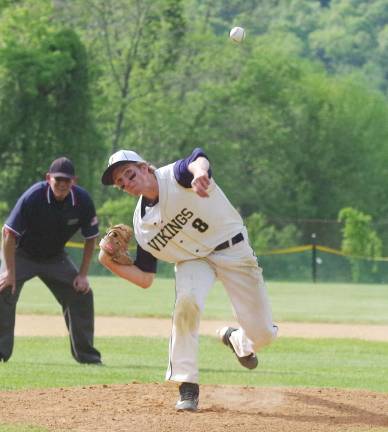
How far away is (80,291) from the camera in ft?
34.0

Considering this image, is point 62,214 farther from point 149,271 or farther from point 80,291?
point 149,271

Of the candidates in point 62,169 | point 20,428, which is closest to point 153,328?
point 62,169

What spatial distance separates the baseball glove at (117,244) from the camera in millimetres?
7473

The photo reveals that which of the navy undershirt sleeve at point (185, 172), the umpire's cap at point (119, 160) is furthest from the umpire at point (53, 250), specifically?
the navy undershirt sleeve at point (185, 172)

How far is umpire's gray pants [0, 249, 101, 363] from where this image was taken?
10250 millimetres

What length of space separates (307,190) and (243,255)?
53462mm

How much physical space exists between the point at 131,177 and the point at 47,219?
10.2 feet

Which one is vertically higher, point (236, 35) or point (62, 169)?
point (236, 35)

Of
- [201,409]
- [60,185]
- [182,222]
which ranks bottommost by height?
[201,409]

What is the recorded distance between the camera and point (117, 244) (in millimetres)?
7492

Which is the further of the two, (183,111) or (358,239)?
(183,111)

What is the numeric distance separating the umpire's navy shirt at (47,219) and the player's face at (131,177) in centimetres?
305

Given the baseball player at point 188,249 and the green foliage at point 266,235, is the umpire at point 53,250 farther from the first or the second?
the green foliage at point 266,235

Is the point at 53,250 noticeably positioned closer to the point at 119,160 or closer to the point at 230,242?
the point at 230,242
